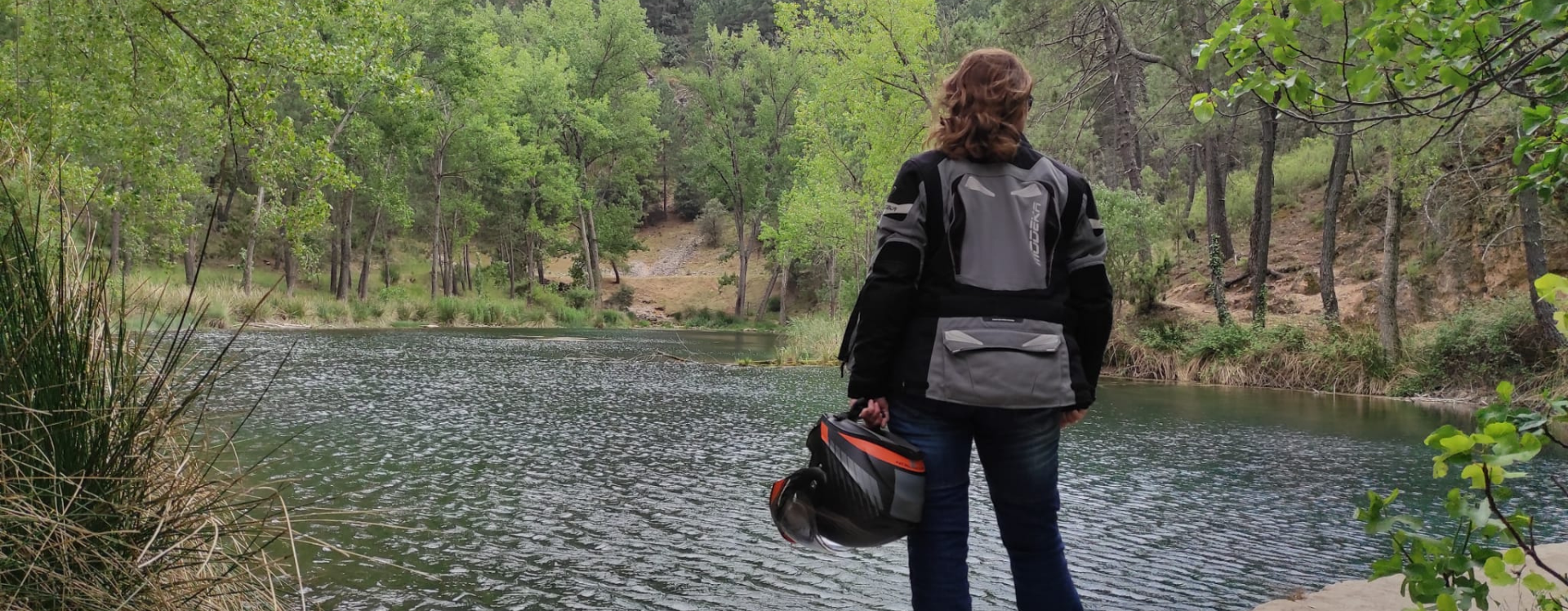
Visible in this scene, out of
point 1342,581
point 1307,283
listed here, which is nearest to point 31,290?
point 1342,581

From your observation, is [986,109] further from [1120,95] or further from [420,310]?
[420,310]

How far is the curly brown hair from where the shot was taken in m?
2.39

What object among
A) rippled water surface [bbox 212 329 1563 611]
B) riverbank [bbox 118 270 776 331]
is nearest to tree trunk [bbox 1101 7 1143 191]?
rippled water surface [bbox 212 329 1563 611]

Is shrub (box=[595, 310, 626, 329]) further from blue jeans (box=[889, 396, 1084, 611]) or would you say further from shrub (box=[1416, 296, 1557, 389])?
blue jeans (box=[889, 396, 1084, 611])

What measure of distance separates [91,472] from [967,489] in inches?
85.7

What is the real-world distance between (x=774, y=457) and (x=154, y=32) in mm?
6356

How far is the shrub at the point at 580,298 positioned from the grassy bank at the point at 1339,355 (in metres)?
21.8

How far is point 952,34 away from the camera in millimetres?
20875

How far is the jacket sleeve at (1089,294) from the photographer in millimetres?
2459

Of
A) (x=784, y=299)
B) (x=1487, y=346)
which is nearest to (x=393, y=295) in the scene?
(x=784, y=299)

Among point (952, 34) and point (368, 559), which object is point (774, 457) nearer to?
point (368, 559)

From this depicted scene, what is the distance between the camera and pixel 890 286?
7.54 feet

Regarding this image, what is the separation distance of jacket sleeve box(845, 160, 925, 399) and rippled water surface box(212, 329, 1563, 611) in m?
1.71

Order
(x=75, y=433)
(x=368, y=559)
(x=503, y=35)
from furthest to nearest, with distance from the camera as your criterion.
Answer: (x=503, y=35) → (x=368, y=559) → (x=75, y=433)
